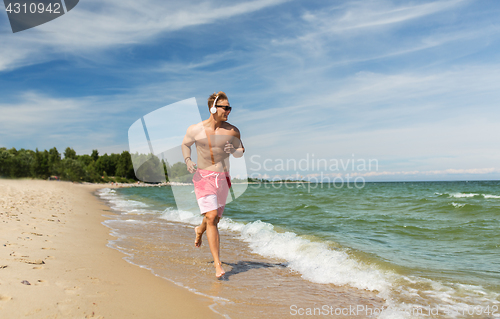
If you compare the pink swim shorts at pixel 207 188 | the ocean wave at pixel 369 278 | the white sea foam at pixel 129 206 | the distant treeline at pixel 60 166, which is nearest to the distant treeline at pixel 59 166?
the distant treeline at pixel 60 166

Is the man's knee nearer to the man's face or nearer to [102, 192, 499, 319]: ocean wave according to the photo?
the man's face

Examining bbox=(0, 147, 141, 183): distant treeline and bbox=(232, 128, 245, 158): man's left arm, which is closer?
bbox=(232, 128, 245, 158): man's left arm

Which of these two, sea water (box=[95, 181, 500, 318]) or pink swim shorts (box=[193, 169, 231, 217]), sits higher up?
pink swim shorts (box=[193, 169, 231, 217])

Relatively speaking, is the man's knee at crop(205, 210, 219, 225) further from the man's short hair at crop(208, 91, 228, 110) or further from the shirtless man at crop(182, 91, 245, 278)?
the man's short hair at crop(208, 91, 228, 110)

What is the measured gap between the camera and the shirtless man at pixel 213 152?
4160 mm

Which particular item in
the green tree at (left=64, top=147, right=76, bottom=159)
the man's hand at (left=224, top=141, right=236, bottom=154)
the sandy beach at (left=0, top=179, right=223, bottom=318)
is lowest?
the sandy beach at (left=0, top=179, right=223, bottom=318)

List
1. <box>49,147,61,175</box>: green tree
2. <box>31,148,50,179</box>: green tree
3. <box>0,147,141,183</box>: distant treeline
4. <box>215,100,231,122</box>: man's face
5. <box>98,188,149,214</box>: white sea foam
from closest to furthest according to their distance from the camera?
<box>215,100,231,122</box>: man's face < <box>98,188,149,214</box>: white sea foam < <box>0,147,141,183</box>: distant treeline < <box>31,148,50,179</box>: green tree < <box>49,147,61,175</box>: green tree

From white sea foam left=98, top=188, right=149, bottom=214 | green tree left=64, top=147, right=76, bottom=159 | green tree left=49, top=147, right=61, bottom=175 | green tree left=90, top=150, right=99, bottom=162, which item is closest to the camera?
white sea foam left=98, top=188, right=149, bottom=214

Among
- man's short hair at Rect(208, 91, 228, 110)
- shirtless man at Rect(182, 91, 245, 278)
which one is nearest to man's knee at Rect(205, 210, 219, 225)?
shirtless man at Rect(182, 91, 245, 278)

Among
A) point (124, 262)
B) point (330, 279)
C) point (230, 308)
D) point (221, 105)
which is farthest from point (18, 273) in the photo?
point (330, 279)

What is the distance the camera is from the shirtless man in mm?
4160

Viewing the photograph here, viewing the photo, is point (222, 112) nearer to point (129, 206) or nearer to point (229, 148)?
point (229, 148)

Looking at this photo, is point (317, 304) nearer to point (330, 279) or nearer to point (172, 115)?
point (330, 279)

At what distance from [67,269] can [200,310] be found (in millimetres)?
1834
